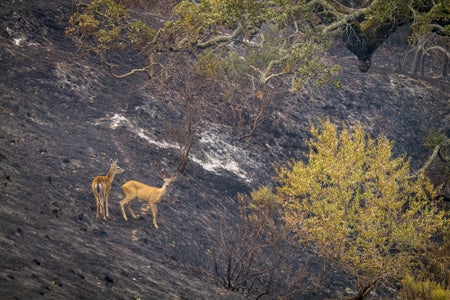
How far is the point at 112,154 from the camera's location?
54.2 ft

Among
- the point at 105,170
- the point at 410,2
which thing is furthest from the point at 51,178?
the point at 410,2

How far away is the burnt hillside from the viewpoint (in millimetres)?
10562

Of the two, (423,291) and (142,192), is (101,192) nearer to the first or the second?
(142,192)

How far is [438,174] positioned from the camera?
21.7m

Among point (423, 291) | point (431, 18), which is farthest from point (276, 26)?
point (423, 291)

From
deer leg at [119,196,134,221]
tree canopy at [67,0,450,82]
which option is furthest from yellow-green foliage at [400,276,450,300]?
tree canopy at [67,0,450,82]

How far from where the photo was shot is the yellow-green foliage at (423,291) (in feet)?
36.2

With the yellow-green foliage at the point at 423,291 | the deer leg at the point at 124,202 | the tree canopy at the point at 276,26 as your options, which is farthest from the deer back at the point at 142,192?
the tree canopy at the point at 276,26

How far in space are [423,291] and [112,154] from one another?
30.2 ft

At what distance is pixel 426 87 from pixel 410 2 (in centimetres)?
882

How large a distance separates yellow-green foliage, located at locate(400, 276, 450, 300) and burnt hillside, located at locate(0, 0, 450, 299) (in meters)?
2.66

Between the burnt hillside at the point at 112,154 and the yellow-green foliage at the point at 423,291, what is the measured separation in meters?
2.66

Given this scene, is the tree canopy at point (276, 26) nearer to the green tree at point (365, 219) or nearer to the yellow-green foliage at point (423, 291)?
the green tree at point (365, 219)

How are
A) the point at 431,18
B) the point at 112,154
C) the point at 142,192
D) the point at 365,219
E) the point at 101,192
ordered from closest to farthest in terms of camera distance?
the point at 101,192
the point at 365,219
the point at 142,192
the point at 112,154
the point at 431,18
